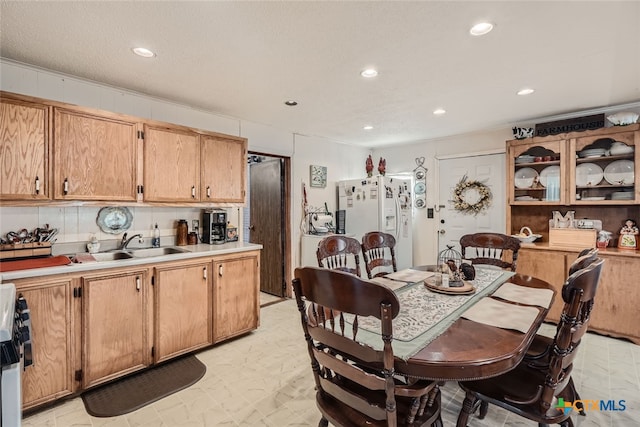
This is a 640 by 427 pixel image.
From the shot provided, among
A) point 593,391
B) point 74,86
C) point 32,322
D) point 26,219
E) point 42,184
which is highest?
point 74,86

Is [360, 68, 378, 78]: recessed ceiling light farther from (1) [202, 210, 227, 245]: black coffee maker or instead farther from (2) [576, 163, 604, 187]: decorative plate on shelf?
(2) [576, 163, 604, 187]: decorative plate on shelf

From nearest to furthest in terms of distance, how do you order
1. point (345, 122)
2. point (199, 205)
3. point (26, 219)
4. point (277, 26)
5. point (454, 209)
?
point (277, 26)
point (26, 219)
point (199, 205)
point (345, 122)
point (454, 209)

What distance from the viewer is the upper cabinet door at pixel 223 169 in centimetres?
307

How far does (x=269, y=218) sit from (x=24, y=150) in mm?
2926

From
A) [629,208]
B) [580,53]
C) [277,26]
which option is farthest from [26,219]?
[629,208]

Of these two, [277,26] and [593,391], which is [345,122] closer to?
[277,26]

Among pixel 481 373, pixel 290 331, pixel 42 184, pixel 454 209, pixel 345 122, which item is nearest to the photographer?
pixel 481 373

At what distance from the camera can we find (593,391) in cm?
222

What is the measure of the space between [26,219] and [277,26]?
2.36m

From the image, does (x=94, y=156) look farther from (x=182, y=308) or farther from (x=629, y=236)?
(x=629, y=236)

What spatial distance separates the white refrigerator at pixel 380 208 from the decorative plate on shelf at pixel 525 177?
1505mm

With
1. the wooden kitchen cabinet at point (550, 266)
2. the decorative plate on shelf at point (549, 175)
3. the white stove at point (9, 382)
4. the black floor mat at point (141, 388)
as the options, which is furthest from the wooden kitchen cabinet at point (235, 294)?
the decorative plate on shelf at point (549, 175)

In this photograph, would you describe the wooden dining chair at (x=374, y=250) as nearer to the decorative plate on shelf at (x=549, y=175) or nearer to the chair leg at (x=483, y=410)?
the chair leg at (x=483, y=410)

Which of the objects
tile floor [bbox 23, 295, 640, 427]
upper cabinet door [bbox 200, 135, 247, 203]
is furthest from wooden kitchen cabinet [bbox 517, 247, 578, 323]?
upper cabinet door [bbox 200, 135, 247, 203]
